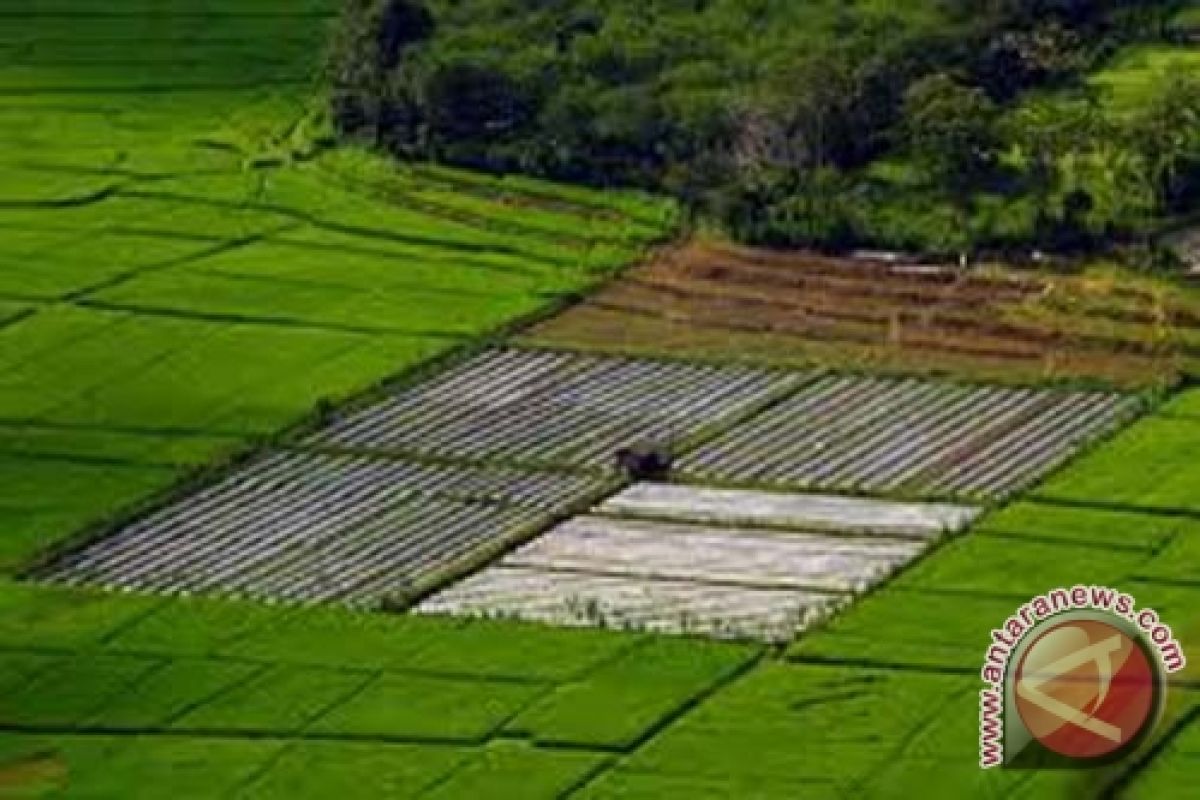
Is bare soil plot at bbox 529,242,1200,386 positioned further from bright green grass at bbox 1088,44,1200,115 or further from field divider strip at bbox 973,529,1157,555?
bright green grass at bbox 1088,44,1200,115

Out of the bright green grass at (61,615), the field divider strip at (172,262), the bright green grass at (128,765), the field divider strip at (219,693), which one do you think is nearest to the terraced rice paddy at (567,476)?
the bright green grass at (61,615)

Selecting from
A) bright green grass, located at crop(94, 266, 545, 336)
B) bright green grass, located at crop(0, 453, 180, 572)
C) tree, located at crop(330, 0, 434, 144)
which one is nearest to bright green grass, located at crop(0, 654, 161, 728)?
bright green grass, located at crop(0, 453, 180, 572)

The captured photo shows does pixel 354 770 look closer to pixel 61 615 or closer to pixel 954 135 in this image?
pixel 61 615

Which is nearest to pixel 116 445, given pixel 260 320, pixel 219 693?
pixel 260 320

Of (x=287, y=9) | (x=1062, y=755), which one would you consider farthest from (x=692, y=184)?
(x=1062, y=755)

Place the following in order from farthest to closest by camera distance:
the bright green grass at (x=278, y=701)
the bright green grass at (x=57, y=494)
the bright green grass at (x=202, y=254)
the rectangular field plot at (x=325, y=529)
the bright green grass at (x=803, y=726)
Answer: the bright green grass at (x=202, y=254) → the bright green grass at (x=57, y=494) → the rectangular field plot at (x=325, y=529) → the bright green grass at (x=278, y=701) → the bright green grass at (x=803, y=726)

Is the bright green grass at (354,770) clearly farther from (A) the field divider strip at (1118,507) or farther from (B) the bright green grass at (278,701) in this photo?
(A) the field divider strip at (1118,507)
